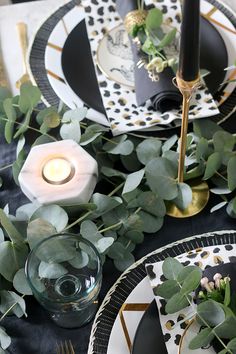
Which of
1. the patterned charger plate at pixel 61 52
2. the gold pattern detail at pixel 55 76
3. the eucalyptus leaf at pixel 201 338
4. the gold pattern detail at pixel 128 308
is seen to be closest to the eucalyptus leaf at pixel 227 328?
the eucalyptus leaf at pixel 201 338

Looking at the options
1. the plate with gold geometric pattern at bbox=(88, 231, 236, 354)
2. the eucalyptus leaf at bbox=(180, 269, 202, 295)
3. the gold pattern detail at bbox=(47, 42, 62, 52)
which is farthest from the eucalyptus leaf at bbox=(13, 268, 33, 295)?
the gold pattern detail at bbox=(47, 42, 62, 52)

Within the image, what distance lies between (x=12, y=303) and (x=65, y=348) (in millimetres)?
94

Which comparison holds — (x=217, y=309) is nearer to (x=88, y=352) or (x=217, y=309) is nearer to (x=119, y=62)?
(x=88, y=352)

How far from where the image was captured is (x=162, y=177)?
935 mm

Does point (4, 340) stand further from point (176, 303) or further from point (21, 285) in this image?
point (176, 303)

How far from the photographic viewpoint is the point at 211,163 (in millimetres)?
934

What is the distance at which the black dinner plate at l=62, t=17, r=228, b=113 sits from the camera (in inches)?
43.1

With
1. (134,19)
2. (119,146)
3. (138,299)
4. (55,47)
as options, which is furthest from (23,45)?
(138,299)

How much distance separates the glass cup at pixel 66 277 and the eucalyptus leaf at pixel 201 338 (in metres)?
0.14

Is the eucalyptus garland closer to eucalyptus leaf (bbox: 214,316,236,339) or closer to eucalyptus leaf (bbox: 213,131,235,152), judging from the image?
eucalyptus leaf (bbox: 213,131,235,152)

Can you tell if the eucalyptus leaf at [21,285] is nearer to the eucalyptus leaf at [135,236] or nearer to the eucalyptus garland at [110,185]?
the eucalyptus garland at [110,185]

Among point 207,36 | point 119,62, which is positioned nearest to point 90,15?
point 119,62

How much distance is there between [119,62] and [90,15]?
0.12 m

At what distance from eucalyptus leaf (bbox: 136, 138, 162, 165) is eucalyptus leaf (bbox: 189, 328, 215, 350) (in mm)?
299
